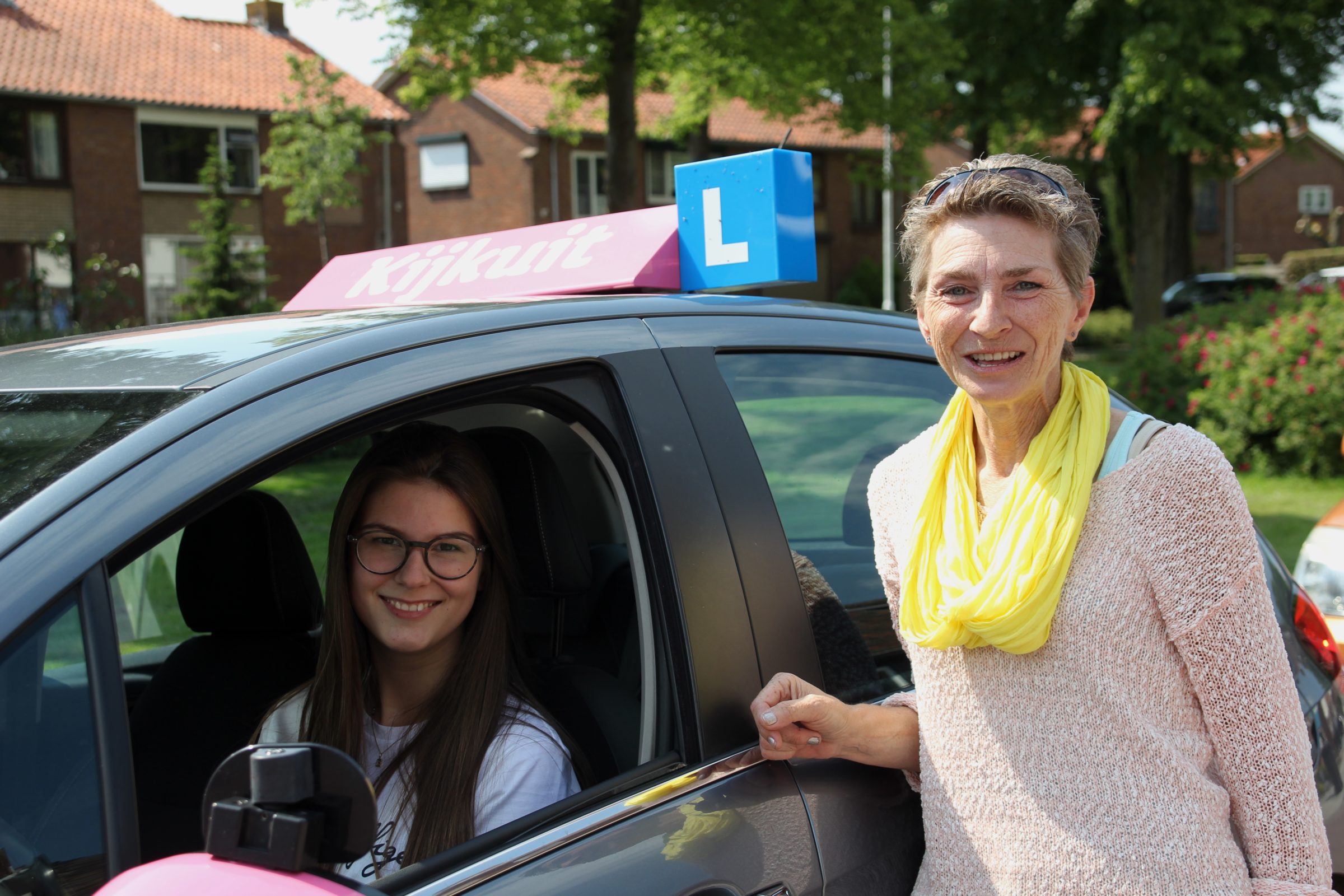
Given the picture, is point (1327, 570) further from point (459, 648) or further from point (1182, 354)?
point (1182, 354)

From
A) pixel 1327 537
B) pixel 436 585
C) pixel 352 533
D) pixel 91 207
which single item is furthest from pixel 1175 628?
pixel 91 207

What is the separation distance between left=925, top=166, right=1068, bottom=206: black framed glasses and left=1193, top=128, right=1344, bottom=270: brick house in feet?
181

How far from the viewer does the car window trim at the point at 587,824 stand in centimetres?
143

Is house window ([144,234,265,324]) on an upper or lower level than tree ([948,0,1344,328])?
lower

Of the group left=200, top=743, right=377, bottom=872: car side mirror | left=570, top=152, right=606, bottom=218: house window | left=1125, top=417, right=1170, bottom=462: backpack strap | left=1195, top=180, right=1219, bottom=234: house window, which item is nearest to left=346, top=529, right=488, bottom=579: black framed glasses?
left=200, top=743, right=377, bottom=872: car side mirror

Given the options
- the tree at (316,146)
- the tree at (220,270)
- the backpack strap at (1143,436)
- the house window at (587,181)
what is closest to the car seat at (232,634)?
the backpack strap at (1143,436)

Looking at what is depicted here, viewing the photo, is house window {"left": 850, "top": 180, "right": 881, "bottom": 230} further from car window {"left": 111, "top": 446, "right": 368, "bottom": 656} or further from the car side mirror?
the car side mirror

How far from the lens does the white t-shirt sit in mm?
1853

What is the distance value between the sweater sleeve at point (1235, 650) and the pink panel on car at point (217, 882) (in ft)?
3.69

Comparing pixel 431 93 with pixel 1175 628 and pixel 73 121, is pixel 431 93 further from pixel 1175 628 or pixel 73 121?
pixel 73 121

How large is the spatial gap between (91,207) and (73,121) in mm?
2138

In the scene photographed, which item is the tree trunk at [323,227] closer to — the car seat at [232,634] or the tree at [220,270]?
the tree at [220,270]

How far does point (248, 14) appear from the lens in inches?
1470

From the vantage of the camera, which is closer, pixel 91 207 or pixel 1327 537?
pixel 1327 537
